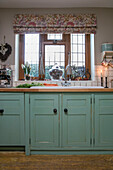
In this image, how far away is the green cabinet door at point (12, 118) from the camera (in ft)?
7.64

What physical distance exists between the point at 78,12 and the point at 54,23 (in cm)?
54

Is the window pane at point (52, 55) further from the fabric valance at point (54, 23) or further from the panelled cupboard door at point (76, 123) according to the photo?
the panelled cupboard door at point (76, 123)

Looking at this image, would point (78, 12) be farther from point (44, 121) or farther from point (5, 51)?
point (44, 121)

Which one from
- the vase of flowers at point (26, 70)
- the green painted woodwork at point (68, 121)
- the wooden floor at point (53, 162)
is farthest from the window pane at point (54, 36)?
the wooden floor at point (53, 162)

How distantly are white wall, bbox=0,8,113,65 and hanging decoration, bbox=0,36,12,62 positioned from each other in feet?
0.22

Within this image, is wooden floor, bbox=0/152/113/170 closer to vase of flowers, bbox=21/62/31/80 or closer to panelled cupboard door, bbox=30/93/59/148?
panelled cupboard door, bbox=30/93/59/148

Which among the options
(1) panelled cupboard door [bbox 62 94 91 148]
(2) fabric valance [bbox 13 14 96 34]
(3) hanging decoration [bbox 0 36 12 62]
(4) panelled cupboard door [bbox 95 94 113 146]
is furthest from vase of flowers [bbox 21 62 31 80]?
(4) panelled cupboard door [bbox 95 94 113 146]

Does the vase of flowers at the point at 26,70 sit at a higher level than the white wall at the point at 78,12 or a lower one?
lower

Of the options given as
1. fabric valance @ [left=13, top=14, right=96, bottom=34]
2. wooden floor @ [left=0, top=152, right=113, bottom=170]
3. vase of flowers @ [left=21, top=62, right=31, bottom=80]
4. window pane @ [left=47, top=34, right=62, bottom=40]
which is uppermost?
fabric valance @ [left=13, top=14, right=96, bottom=34]

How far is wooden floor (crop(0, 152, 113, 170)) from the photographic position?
79.4 inches

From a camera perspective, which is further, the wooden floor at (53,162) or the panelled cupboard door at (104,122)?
the panelled cupboard door at (104,122)

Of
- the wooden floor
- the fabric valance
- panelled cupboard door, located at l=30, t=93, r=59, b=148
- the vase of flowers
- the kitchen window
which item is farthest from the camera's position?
the kitchen window

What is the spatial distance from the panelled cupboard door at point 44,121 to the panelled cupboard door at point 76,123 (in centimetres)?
12

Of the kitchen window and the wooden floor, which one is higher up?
the kitchen window
